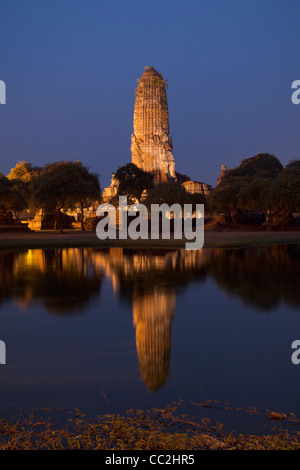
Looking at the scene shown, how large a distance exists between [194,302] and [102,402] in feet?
24.5

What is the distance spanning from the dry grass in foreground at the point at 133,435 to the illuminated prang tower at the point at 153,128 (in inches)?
5338

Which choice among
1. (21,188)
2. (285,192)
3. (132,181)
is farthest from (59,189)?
(132,181)

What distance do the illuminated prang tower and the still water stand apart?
12528 centimetres

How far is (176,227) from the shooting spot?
61750mm

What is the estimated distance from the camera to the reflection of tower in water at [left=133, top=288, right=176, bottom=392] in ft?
25.9

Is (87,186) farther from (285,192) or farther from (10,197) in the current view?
(285,192)

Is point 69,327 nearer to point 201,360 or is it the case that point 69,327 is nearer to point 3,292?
point 201,360

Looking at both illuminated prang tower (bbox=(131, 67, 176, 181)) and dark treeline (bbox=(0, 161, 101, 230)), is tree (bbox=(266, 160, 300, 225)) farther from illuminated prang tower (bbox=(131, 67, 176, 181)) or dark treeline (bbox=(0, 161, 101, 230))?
illuminated prang tower (bbox=(131, 67, 176, 181))

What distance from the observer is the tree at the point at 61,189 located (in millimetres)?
51281

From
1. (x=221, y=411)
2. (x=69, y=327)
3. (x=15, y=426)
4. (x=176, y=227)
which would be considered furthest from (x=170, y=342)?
(x=176, y=227)

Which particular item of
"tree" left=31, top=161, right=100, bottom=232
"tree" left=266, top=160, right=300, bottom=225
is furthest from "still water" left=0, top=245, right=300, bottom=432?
"tree" left=266, top=160, right=300, bottom=225

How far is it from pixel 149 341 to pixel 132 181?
7277 cm

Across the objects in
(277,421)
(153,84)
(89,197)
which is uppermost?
(153,84)

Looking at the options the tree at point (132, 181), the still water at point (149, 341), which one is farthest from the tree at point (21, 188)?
the still water at point (149, 341)
